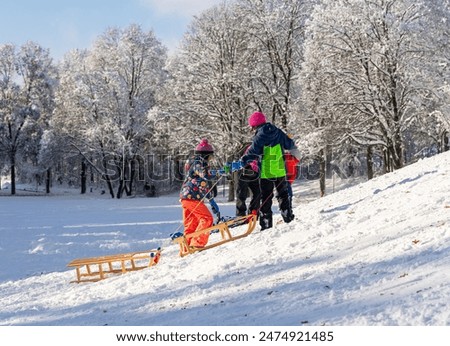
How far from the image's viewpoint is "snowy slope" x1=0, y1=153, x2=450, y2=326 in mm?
4074

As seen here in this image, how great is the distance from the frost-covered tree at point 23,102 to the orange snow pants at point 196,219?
40.1 metres

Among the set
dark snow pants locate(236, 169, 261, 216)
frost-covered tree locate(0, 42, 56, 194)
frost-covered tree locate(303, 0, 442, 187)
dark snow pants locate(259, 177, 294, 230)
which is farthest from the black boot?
frost-covered tree locate(0, 42, 56, 194)

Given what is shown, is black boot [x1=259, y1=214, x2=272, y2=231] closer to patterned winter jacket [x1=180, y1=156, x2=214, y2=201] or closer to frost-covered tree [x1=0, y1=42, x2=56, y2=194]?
patterned winter jacket [x1=180, y1=156, x2=214, y2=201]

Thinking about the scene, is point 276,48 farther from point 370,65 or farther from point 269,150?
point 269,150

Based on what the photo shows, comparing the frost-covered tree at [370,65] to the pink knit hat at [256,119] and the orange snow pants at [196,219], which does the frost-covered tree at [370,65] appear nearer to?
the pink knit hat at [256,119]

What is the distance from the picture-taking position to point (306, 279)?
5121 millimetres

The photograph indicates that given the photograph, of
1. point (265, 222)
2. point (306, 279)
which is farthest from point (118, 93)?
point (306, 279)

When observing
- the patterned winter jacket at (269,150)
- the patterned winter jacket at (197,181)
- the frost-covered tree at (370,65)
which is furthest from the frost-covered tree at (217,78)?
the patterned winter jacket at (269,150)

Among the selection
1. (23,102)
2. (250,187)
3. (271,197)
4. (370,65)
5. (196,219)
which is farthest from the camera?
(23,102)

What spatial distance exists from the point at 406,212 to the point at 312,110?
21.5 meters

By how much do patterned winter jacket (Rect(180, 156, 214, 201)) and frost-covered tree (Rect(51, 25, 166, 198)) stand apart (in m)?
31.3

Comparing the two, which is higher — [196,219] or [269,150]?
[269,150]

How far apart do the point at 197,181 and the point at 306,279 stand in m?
4.11
